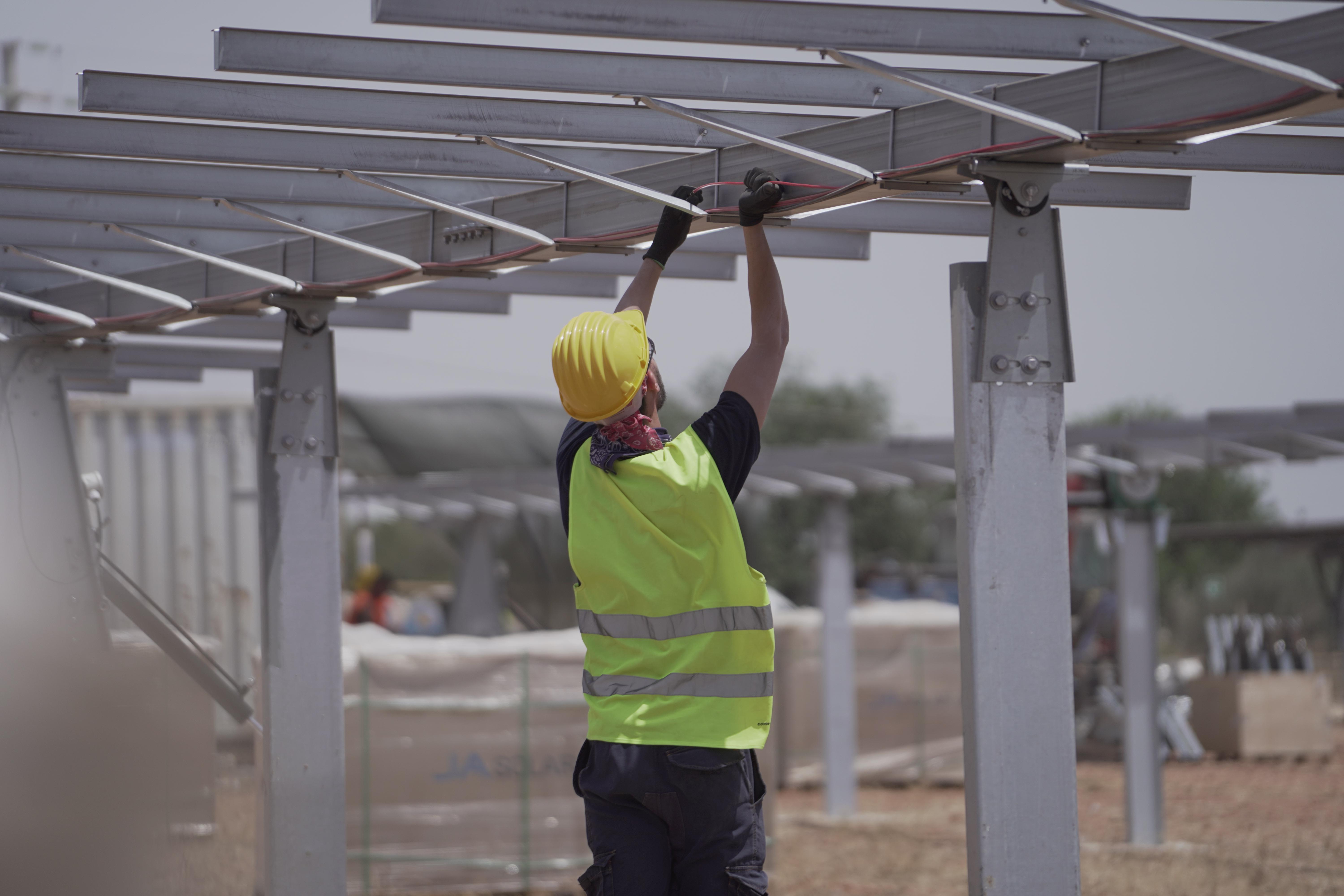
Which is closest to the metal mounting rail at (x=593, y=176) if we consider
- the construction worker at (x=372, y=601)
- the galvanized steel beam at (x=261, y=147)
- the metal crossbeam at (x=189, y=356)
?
the galvanized steel beam at (x=261, y=147)

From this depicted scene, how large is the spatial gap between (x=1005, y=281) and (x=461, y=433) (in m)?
23.6

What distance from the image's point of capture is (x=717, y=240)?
5883 mm

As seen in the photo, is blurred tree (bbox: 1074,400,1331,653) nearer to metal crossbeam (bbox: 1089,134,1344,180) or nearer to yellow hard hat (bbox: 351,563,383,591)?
yellow hard hat (bbox: 351,563,383,591)

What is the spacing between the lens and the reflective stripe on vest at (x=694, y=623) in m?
3.62

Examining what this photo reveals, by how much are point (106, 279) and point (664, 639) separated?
3.16 metres

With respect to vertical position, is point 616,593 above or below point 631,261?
below

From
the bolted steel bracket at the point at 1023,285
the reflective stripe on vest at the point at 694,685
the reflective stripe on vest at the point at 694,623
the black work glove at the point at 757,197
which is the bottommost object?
the reflective stripe on vest at the point at 694,685

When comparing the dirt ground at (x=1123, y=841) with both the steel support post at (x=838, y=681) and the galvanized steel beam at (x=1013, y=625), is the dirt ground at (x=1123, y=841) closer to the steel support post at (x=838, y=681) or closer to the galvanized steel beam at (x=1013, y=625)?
the steel support post at (x=838, y=681)

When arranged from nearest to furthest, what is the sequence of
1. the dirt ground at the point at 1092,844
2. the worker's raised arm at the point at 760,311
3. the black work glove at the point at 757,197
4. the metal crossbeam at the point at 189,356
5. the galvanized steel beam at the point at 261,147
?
the worker's raised arm at the point at 760,311, the black work glove at the point at 757,197, the galvanized steel beam at the point at 261,147, the metal crossbeam at the point at 189,356, the dirt ground at the point at 1092,844

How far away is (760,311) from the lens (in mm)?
3953

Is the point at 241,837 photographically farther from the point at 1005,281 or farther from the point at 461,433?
the point at 461,433

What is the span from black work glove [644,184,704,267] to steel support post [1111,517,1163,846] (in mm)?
8436

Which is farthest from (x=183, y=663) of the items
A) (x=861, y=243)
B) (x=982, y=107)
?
(x=982, y=107)

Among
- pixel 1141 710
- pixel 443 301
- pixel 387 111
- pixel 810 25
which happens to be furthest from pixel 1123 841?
pixel 810 25
